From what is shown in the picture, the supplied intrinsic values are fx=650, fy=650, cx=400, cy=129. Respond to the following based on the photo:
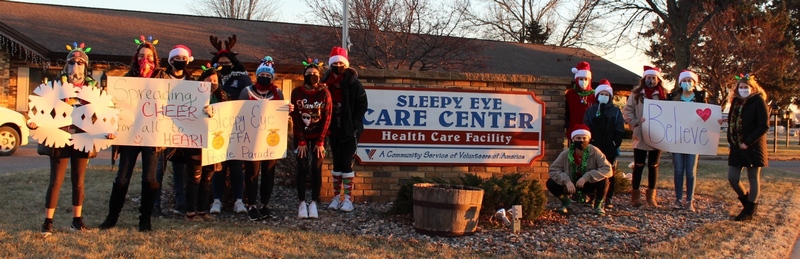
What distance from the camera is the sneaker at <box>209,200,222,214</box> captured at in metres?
6.36

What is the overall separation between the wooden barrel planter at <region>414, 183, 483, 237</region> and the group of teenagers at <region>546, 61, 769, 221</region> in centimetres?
143

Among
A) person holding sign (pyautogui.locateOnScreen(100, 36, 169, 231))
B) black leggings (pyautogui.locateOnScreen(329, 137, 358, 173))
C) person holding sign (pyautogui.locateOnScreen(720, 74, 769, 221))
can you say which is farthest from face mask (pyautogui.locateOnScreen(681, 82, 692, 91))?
person holding sign (pyautogui.locateOnScreen(100, 36, 169, 231))

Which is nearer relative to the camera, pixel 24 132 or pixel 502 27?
pixel 24 132

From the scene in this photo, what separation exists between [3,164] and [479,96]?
31.8ft

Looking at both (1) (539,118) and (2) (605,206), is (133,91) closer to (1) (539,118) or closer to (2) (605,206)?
(1) (539,118)

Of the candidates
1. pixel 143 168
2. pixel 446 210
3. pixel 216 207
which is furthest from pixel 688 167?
pixel 143 168

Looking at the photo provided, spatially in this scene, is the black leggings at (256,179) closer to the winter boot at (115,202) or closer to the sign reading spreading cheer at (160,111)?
the sign reading spreading cheer at (160,111)

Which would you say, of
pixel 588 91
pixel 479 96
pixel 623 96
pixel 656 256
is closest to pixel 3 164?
pixel 479 96

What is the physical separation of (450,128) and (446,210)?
217 cm

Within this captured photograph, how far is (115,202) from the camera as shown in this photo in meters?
5.46

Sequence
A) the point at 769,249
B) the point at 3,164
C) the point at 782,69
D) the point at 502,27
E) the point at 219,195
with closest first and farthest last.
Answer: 1. the point at 769,249
2. the point at 219,195
3. the point at 3,164
4. the point at 782,69
5. the point at 502,27

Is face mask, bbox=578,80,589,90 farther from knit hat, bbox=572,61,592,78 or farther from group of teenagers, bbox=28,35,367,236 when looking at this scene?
group of teenagers, bbox=28,35,367,236

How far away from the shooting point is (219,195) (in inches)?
254

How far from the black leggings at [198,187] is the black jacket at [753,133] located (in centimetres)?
533
